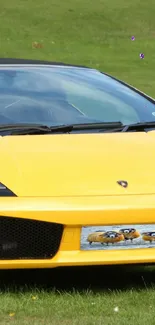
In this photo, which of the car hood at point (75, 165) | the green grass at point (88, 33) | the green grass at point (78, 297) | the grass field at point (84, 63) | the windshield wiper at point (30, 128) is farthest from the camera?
the green grass at point (88, 33)

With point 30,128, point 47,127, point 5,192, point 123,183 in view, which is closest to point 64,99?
point 47,127

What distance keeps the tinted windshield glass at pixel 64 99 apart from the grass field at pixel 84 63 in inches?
37.4

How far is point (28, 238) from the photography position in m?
4.32

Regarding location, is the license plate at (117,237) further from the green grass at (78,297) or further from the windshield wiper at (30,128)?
the windshield wiper at (30,128)

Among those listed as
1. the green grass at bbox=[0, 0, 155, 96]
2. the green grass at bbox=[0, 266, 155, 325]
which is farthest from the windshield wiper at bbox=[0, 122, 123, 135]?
the green grass at bbox=[0, 0, 155, 96]

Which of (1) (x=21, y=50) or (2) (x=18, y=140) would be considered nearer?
(2) (x=18, y=140)

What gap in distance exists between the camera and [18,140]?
4.91m

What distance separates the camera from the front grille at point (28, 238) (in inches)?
169

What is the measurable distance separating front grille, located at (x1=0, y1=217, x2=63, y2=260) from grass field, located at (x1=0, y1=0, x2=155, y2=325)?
0.23 metres

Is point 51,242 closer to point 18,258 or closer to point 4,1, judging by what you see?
point 18,258

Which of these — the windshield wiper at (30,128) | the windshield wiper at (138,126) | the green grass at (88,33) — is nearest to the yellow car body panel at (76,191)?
the windshield wiper at (30,128)

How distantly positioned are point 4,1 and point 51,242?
33812 millimetres

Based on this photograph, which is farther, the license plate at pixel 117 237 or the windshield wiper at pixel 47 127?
the windshield wiper at pixel 47 127

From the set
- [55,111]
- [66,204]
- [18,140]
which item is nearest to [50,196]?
[66,204]
